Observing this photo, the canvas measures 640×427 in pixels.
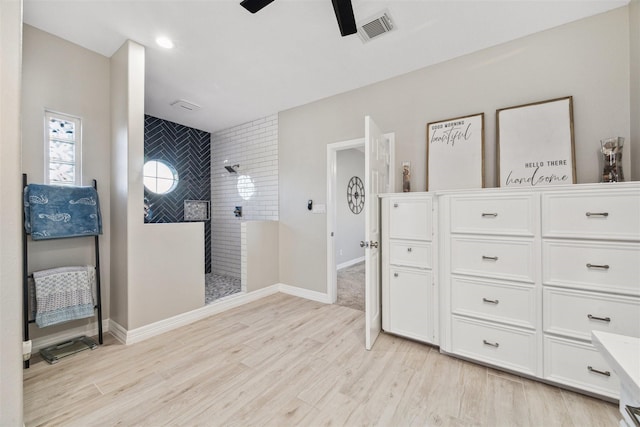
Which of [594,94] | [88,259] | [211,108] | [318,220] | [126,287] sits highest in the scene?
[211,108]

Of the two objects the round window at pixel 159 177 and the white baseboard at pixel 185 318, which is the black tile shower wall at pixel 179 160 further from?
the white baseboard at pixel 185 318

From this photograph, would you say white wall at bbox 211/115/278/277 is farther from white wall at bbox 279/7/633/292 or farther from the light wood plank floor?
the light wood plank floor

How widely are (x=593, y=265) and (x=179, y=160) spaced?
5.38 metres

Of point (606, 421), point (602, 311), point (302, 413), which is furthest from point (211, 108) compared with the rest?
point (606, 421)

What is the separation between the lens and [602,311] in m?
1.71

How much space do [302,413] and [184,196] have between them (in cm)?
419

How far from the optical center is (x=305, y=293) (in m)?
3.79

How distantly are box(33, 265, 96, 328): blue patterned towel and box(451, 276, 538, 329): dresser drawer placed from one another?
10.8 ft

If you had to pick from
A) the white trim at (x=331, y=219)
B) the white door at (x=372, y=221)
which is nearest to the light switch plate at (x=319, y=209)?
the white trim at (x=331, y=219)

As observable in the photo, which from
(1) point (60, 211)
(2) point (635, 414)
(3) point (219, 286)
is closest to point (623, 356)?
(2) point (635, 414)

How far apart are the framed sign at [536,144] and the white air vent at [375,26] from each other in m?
1.30

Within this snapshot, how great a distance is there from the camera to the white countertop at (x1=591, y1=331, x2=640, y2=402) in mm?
601

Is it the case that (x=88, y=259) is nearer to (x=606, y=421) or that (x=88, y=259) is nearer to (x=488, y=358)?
(x=488, y=358)

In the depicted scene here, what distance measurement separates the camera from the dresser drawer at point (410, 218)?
2.41 meters
